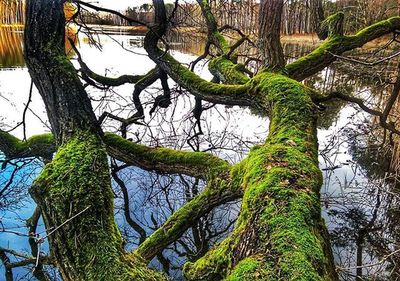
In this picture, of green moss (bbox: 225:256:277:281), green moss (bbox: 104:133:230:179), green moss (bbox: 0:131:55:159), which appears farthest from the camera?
green moss (bbox: 0:131:55:159)

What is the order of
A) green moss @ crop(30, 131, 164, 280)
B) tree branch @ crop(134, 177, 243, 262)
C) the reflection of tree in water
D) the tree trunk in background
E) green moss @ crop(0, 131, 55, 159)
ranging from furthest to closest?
the reflection of tree in water
green moss @ crop(0, 131, 55, 159)
the tree trunk in background
tree branch @ crop(134, 177, 243, 262)
green moss @ crop(30, 131, 164, 280)

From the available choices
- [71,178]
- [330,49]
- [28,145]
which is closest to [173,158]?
[71,178]

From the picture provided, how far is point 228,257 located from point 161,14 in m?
3.26

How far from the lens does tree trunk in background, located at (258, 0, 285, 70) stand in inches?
146

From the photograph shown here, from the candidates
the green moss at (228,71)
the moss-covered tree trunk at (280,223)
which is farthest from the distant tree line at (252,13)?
the moss-covered tree trunk at (280,223)

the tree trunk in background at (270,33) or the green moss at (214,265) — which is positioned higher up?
the tree trunk in background at (270,33)

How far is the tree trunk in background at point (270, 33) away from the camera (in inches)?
146

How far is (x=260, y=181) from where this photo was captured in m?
1.92

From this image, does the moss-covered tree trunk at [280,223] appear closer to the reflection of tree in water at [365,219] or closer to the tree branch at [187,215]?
the tree branch at [187,215]

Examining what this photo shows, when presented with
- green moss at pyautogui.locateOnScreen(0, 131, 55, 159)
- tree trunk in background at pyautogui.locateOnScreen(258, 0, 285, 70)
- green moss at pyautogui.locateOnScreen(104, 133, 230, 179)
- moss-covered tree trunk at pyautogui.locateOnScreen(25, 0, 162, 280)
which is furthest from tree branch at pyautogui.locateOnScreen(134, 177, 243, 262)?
green moss at pyautogui.locateOnScreen(0, 131, 55, 159)

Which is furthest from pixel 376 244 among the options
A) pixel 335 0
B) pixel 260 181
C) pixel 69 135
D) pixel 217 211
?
pixel 335 0

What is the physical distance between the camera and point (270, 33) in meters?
3.80

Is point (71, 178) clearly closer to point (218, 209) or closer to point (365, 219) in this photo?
point (218, 209)

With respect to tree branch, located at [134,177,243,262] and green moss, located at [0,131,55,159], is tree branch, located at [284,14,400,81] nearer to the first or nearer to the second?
tree branch, located at [134,177,243,262]
